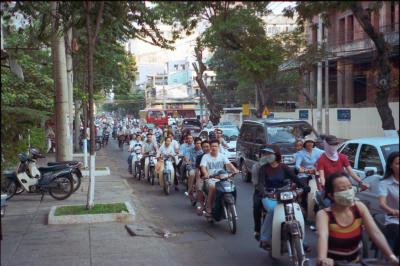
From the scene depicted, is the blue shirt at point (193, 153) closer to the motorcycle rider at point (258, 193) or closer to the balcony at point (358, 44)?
the motorcycle rider at point (258, 193)

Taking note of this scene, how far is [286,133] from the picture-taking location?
16547 millimetres

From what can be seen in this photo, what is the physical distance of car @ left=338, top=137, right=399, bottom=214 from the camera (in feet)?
28.2

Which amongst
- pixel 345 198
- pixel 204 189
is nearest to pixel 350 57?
pixel 204 189

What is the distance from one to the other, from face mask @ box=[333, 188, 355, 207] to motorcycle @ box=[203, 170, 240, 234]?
15.6 ft

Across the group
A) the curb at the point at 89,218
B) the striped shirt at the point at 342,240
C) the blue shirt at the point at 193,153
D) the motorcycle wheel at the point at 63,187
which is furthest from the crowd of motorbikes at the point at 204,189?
the curb at the point at 89,218

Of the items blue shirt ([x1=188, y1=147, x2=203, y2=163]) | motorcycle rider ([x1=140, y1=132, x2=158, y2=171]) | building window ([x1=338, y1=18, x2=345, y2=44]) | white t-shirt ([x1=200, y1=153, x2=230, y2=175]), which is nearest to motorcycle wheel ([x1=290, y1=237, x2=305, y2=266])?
white t-shirt ([x1=200, y1=153, x2=230, y2=175])

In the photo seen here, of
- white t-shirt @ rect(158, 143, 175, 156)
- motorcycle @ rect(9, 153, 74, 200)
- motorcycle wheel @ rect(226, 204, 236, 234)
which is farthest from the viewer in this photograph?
white t-shirt @ rect(158, 143, 175, 156)

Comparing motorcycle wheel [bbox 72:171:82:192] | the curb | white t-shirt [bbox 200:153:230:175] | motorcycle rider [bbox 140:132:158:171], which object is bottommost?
the curb

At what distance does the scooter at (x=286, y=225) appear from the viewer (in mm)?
6895

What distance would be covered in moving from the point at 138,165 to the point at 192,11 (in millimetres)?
14307

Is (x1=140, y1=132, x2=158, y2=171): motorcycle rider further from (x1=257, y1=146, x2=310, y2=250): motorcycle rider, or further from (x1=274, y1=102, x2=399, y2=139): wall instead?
(x1=274, y1=102, x2=399, y2=139): wall

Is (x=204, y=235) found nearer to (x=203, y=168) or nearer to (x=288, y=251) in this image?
(x=203, y=168)

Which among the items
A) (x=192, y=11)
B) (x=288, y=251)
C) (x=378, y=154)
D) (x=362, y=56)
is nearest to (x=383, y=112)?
(x=378, y=154)

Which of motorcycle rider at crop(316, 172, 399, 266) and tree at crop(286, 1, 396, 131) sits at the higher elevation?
tree at crop(286, 1, 396, 131)
